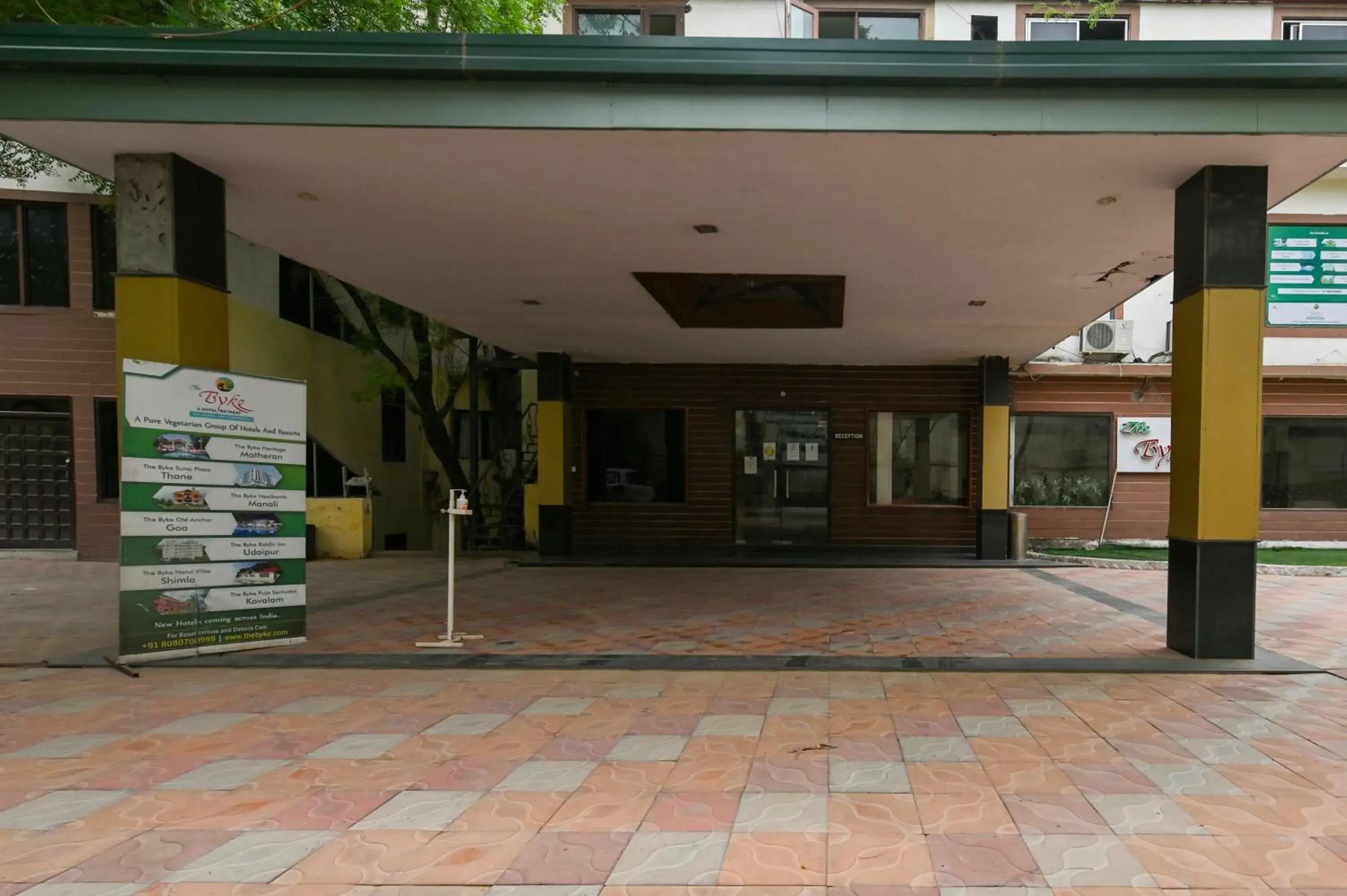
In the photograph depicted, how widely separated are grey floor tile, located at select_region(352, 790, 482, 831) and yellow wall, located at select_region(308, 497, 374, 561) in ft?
31.8

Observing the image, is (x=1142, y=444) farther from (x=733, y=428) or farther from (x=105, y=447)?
(x=105, y=447)

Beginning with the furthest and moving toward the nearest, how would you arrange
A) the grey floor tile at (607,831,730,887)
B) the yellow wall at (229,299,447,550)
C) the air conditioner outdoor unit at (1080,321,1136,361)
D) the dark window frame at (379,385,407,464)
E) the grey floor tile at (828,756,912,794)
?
the dark window frame at (379,385,407,464)
the air conditioner outdoor unit at (1080,321,1136,361)
the yellow wall at (229,299,447,550)
the grey floor tile at (828,756,912,794)
the grey floor tile at (607,831,730,887)

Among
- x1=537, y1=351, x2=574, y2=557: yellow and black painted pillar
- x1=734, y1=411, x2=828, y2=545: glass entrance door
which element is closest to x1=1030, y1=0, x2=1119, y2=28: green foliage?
x1=734, y1=411, x2=828, y2=545: glass entrance door

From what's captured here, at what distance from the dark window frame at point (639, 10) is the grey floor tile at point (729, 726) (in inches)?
451

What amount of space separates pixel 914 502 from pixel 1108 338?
14.0 feet

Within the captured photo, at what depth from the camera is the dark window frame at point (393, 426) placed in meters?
16.0

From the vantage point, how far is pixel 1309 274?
1304 centimetres

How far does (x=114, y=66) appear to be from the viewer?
4.66 meters

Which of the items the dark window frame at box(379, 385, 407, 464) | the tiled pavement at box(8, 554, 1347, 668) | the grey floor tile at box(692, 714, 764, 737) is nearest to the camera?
the grey floor tile at box(692, 714, 764, 737)

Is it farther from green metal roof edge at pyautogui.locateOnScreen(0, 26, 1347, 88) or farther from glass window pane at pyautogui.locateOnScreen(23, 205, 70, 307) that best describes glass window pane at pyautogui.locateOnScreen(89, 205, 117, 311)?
green metal roof edge at pyautogui.locateOnScreen(0, 26, 1347, 88)

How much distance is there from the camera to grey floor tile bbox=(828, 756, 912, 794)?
342 cm

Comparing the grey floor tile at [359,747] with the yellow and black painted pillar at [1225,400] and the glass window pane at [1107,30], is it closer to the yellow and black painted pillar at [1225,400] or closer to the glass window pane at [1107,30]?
the yellow and black painted pillar at [1225,400]

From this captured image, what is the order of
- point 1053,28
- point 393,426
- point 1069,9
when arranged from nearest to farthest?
point 1069,9, point 1053,28, point 393,426

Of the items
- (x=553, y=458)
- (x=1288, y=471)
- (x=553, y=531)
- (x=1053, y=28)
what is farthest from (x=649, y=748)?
(x=1288, y=471)
